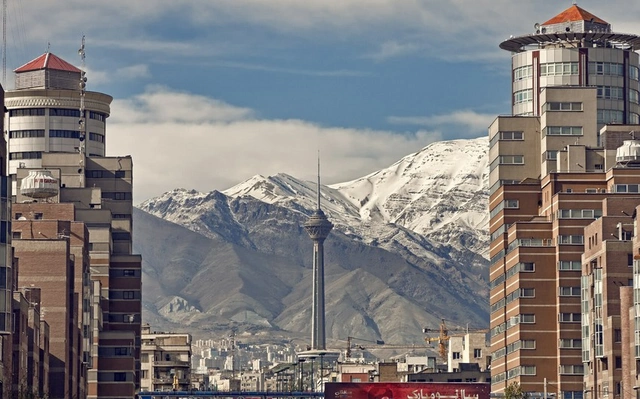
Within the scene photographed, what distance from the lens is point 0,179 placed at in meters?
159

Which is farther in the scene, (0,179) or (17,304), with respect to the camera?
(17,304)

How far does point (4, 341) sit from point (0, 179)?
2488 centimetres

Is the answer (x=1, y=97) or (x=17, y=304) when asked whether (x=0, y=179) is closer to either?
(x=1, y=97)

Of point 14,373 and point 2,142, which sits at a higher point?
point 2,142

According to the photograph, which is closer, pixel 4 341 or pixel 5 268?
pixel 5 268

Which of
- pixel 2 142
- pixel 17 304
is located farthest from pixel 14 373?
pixel 2 142

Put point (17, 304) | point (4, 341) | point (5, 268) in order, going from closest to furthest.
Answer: point (5, 268) → point (4, 341) → point (17, 304)

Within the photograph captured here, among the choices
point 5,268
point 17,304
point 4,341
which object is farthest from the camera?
point 17,304

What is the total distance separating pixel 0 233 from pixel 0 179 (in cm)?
427

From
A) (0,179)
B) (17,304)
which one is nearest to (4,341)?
(17,304)

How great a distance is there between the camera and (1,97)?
6496 inches

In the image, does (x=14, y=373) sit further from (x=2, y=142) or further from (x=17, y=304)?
(x=2, y=142)

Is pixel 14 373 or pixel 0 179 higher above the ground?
pixel 0 179

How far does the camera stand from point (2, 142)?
165125mm
